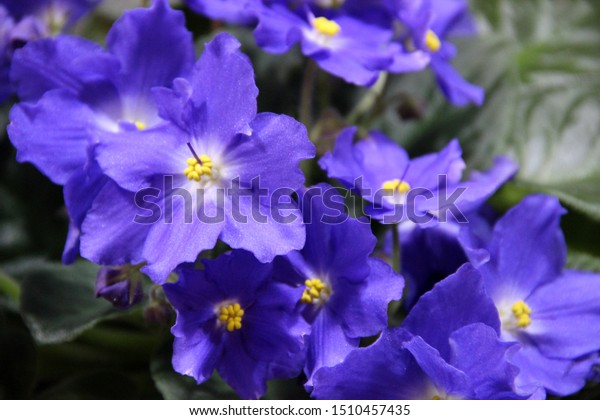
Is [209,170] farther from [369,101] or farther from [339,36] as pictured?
[369,101]

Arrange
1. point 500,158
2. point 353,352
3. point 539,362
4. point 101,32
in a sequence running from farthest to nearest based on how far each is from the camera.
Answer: point 101,32 < point 500,158 < point 539,362 < point 353,352

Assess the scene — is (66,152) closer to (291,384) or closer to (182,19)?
(182,19)

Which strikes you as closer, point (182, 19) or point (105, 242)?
point (105, 242)

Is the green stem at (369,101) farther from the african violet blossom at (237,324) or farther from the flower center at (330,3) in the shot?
the african violet blossom at (237,324)

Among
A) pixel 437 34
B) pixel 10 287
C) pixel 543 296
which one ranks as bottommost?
pixel 10 287

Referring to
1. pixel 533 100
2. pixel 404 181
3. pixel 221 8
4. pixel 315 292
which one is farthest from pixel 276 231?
pixel 533 100

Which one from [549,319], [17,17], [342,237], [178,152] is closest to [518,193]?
[549,319]

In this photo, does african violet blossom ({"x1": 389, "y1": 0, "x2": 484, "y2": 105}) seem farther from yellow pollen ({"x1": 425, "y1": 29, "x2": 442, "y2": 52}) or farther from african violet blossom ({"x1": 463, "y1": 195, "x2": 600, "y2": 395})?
african violet blossom ({"x1": 463, "y1": 195, "x2": 600, "y2": 395})
